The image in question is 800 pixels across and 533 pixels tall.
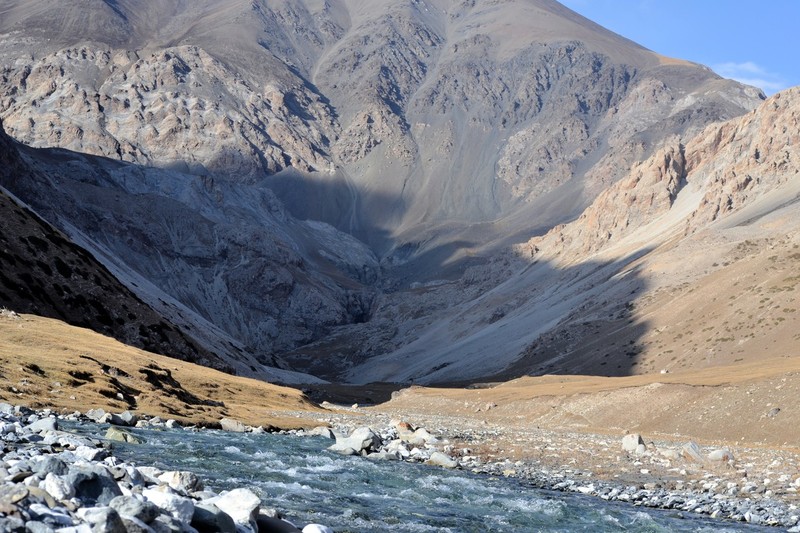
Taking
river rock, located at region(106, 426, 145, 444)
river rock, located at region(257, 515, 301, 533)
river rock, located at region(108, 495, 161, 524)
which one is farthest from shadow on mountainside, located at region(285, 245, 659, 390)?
river rock, located at region(108, 495, 161, 524)

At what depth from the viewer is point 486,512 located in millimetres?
26328

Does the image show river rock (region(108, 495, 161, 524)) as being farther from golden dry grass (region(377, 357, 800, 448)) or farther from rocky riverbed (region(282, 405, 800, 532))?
golden dry grass (region(377, 357, 800, 448))

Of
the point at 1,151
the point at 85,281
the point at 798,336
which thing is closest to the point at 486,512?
the point at 798,336

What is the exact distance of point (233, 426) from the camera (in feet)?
155

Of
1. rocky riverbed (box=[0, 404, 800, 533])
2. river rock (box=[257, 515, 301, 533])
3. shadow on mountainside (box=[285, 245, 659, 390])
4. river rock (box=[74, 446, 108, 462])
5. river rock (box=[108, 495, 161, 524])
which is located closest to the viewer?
river rock (box=[108, 495, 161, 524])

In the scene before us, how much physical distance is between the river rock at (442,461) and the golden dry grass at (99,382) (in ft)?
50.9

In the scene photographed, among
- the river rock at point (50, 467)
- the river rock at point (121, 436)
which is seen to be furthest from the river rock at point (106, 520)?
the river rock at point (121, 436)

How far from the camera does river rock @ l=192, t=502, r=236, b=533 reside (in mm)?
14320

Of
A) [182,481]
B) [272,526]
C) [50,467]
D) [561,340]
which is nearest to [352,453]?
[182,481]

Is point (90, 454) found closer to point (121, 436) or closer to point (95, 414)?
point (121, 436)

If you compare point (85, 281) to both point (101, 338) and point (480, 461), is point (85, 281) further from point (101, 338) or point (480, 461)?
point (480, 461)

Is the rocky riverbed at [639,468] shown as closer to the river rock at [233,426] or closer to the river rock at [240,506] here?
the river rock at [233,426]

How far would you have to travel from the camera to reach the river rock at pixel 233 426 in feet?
155

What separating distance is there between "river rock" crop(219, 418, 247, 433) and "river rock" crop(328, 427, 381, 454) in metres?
8.32
